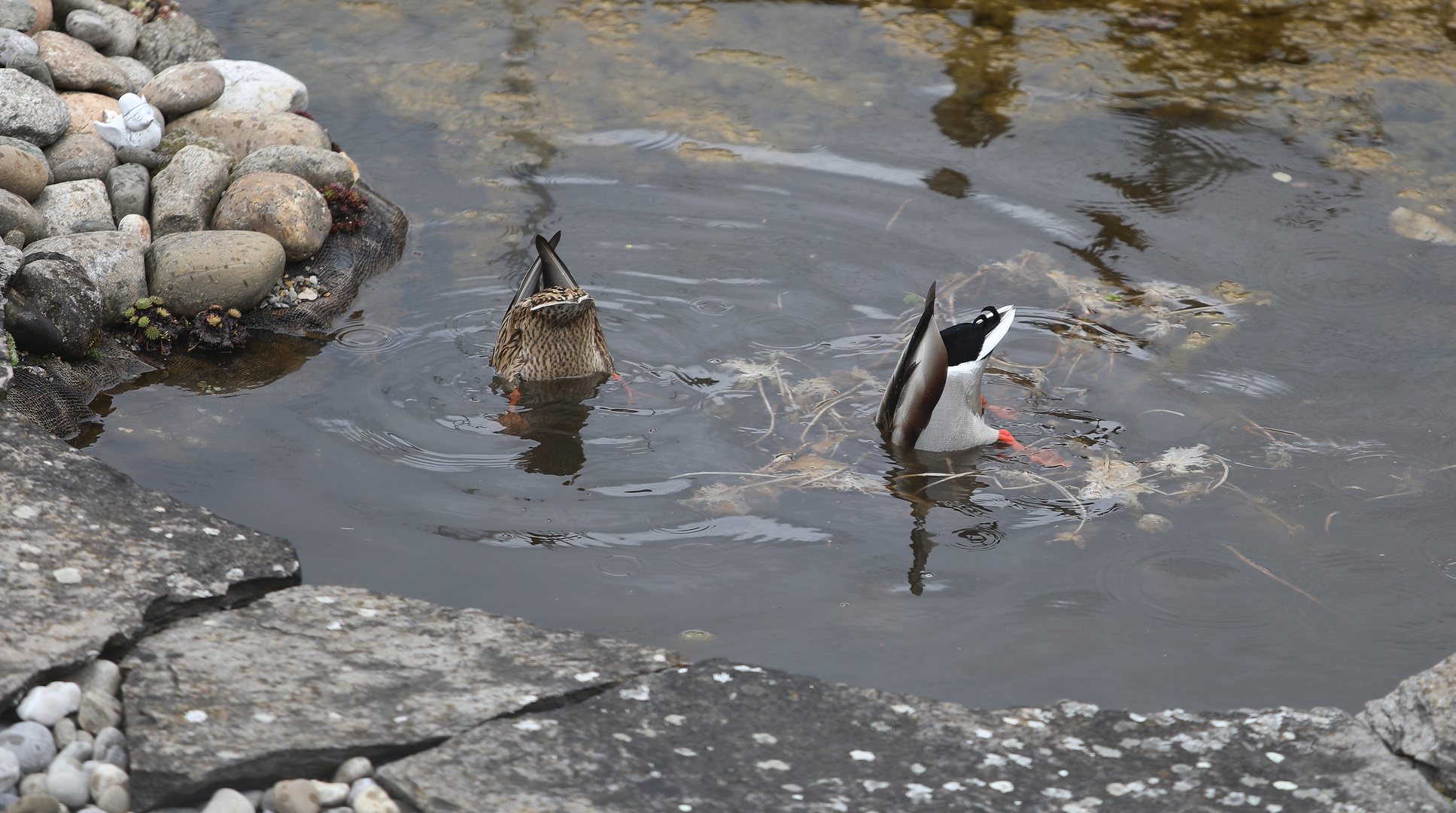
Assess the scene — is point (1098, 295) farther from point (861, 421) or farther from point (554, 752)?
point (554, 752)

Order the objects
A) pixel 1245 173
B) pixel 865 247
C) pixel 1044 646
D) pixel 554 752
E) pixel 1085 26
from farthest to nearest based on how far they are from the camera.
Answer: pixel 1085 26 < pixel 1245 173 < pixel 865 247 < pixel 1044 646 < pixel 554 752

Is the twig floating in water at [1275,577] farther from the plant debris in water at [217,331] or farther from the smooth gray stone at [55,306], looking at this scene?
the smooth gray stone at [55,306]

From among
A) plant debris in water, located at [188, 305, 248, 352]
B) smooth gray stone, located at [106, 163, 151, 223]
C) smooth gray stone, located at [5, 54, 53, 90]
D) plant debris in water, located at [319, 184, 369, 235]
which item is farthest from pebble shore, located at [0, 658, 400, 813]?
smooth gray stone, located at [5, 54, 53, 90]

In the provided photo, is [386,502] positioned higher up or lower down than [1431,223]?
lower down

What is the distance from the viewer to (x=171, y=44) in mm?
8094

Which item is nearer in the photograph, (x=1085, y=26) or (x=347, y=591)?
(x=347, y=591)

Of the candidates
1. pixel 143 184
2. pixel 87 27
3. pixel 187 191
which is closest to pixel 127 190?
pixel 143 184

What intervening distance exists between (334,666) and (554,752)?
0.78 metres

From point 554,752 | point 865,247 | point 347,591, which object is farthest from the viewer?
point 865,247

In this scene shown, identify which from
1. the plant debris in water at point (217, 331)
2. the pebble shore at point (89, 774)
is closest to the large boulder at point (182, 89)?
the plant debris in water at point (217, 331)

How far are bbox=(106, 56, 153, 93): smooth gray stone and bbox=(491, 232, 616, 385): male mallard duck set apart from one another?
3.46m

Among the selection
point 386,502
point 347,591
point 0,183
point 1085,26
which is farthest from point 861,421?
point 1085,26

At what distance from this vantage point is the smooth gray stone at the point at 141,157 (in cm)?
686

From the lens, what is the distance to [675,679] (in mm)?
3537
